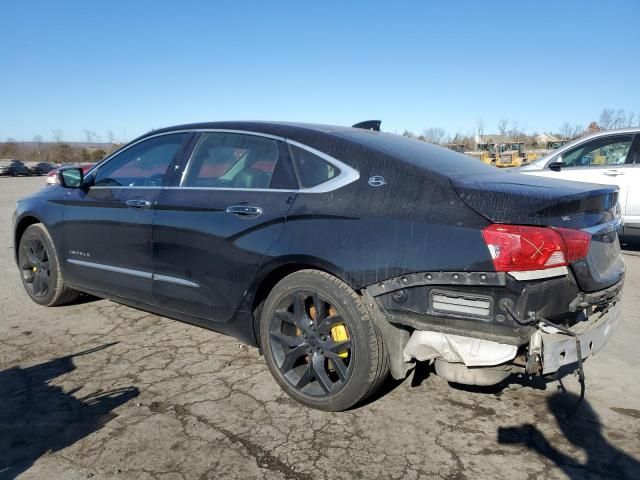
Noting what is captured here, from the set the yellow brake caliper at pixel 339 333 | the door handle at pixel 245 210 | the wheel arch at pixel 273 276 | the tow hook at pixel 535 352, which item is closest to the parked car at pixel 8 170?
the door handle at pixel 245 210

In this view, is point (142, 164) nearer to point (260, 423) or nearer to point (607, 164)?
point (260, 423)

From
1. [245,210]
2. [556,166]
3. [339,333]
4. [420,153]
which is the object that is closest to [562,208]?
[420,153]

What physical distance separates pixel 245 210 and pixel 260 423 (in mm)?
1213

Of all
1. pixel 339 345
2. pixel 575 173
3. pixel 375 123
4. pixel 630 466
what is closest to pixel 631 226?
pixel 575 173

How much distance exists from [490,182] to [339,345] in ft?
3.84

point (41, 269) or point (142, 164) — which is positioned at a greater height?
point (142, 164)

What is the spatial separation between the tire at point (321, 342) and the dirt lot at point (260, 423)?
0.16 m

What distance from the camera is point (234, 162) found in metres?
3.43

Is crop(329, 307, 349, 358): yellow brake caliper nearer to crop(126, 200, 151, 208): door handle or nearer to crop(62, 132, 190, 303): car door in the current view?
crop(62, 132, 190, 303): car door

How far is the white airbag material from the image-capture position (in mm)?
2389

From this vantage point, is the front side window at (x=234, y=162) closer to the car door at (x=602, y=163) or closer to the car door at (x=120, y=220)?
the car door at (x=120, y=220)

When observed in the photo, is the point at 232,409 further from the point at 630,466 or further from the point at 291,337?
the point at 630,466

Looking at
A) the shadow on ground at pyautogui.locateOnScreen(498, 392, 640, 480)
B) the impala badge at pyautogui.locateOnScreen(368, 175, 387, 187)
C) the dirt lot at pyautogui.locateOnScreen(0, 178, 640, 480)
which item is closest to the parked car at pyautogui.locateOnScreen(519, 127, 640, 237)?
the dirt lot at pyautogui.locateOnScreen(0, 178, 640, 480)

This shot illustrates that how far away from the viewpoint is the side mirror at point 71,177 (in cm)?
436
